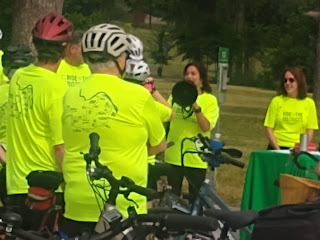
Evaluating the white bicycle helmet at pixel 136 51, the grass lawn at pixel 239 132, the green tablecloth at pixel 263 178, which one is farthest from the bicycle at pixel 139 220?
the grass lawn at pixel 239 132

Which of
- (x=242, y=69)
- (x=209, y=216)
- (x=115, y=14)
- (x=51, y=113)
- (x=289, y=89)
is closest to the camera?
(x=209, y=216)

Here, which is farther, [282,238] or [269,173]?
[269,173]

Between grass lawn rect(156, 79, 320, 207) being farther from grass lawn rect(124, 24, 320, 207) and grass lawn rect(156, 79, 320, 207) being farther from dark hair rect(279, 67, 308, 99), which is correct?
dark hair rect(279, 67, 308, 99)

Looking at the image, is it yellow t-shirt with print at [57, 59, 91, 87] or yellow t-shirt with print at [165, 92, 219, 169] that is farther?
yellow t-shirt with print at [165, 92, 219, 169]

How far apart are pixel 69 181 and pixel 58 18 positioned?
4.46ft

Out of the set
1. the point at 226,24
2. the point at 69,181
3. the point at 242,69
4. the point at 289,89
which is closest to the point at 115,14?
the point at 242,69

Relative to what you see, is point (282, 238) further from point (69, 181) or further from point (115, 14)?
point (115, 14)

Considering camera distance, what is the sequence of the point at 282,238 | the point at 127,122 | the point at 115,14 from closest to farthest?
1. the point at 282,238
2. the point at 127,122
3. the point at 115,14

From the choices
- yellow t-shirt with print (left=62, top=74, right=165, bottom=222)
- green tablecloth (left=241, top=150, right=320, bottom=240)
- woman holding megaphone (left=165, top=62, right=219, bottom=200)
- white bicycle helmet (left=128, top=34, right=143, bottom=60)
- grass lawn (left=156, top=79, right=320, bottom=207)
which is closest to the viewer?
yellow t-shirt with print (left=62, top=74, right=165, bottom=222)

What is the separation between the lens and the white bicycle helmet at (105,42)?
5004mm

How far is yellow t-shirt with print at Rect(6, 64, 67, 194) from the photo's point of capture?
590 cm

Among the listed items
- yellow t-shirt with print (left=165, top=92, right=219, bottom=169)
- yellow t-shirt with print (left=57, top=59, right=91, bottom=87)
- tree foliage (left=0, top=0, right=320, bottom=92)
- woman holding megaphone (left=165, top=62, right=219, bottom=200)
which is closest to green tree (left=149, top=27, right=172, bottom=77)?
tree foliage (left=0, top=0, right=320, bottom=92)

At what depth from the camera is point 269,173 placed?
8617mm

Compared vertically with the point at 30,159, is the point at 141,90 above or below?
above
